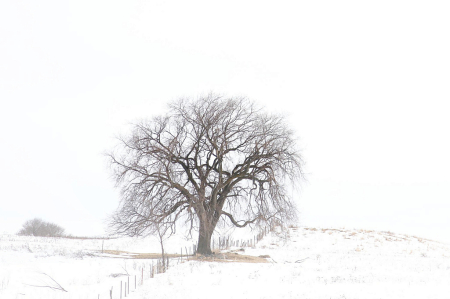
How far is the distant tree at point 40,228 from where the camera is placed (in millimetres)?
62688

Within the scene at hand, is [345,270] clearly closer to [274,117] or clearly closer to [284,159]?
[284,159]

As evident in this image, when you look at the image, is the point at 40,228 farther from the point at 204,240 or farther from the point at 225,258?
the point at 225,258

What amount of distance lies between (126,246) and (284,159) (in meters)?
19.5

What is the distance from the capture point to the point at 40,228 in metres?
64.0

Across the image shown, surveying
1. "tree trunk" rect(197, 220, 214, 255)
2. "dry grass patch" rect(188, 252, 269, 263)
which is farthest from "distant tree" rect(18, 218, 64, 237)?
"dry grass patch" rect(188, 252, 269, 263)

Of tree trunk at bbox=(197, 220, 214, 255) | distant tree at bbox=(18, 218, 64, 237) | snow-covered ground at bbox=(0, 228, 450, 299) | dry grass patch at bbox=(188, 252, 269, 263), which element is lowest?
snow-covered ground at bbox=(0, 228, 450, 299)

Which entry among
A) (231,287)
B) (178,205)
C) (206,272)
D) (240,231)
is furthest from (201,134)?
(240,231)

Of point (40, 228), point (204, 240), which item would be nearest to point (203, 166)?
point (204, 240)

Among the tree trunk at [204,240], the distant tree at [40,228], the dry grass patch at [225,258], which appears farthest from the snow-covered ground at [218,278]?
the distant tree at [40,228]

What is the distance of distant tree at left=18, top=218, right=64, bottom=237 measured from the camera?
62.7 m

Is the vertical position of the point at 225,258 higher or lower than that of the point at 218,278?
higher

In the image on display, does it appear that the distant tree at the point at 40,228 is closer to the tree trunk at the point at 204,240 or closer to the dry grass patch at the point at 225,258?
the tree trunk at the point at 204,240

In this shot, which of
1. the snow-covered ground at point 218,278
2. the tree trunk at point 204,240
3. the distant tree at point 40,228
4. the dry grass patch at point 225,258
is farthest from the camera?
the distant tree at point 40,228

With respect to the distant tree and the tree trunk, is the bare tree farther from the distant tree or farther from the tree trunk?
the distant tree
